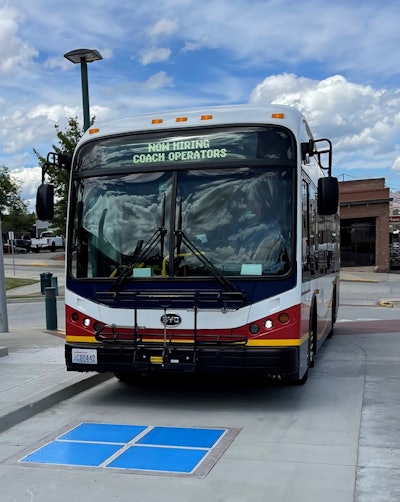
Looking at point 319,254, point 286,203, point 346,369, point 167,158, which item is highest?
point 167,158

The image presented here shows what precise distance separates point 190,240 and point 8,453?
2.89 m

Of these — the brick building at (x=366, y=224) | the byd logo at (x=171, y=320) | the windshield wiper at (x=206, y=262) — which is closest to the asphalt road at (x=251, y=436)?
the byd logo at (x=171, y=320)

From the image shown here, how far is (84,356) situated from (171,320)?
114 cm

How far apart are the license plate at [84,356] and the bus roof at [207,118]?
2577mm

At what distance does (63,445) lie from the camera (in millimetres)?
6035

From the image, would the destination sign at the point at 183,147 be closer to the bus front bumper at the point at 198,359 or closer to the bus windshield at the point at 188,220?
the bus windshield at the point at 188,220

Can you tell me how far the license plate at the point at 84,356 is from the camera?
23.6ft

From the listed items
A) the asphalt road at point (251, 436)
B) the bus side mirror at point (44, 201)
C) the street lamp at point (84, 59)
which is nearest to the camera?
the asphalt road at point (251, 436)

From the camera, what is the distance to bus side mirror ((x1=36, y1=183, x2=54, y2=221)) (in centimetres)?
791

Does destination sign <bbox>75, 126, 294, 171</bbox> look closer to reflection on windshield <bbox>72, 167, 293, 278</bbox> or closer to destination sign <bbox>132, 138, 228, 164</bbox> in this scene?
destination sign <bbox>132, 138, 228, 164</bbox>

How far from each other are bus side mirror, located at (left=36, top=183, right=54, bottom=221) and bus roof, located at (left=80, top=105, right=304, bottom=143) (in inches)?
30.6

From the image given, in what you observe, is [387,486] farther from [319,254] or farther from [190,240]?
[319,254]

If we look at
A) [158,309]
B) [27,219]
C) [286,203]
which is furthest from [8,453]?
[27,219]

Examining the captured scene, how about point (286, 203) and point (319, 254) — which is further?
point (319, 254)
